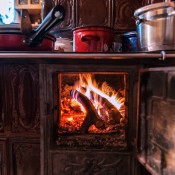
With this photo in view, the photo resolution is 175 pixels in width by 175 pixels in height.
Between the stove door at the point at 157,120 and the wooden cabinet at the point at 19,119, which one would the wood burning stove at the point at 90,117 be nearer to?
the stove door at the point at 157,120

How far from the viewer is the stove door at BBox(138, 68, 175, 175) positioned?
733 millimetres

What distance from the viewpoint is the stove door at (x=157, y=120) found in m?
0.73

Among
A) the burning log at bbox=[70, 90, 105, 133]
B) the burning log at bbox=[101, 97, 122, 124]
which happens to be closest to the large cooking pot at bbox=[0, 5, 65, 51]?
the burning log at bbox=[70, 90, 105, 133]

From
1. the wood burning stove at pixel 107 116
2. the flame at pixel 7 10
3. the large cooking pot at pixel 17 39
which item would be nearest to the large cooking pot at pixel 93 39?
the wood burning stove at pixel 107 116

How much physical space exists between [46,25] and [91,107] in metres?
0.50

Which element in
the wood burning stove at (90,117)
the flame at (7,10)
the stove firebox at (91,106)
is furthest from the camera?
the flame at (7,10)

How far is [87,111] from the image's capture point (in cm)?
105

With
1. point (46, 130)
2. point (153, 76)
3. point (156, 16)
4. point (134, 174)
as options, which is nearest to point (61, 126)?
point (46, 130)

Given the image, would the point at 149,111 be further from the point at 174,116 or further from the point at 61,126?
the point at 61,126

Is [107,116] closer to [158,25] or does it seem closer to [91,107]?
[91,107]

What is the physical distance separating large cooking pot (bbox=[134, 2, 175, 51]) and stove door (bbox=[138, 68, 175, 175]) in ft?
0.37

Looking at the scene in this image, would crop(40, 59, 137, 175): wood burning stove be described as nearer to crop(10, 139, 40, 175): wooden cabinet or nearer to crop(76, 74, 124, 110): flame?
crop(76, 74, 124, 110): flame

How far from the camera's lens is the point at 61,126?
1.05 meters

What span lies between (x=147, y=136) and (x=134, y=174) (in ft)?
0.71
